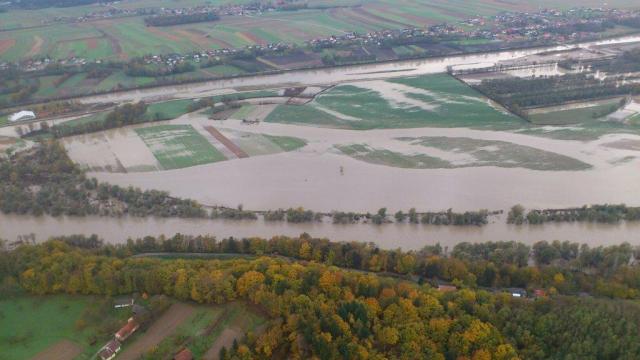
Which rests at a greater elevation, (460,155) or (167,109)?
(167,109)

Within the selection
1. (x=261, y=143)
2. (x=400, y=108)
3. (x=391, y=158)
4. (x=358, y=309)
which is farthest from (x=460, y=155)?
(x=358, y=309)

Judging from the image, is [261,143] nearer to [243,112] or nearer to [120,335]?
[243,112]

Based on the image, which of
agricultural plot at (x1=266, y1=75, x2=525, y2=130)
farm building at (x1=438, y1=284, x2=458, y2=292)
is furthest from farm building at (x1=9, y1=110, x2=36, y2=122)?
farm building at (x1=438, y1=284, x2=458, y2=292)

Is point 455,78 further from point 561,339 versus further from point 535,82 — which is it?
point 561,339

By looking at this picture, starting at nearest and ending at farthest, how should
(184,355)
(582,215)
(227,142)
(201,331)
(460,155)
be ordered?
(184,355)
(201,331)
(582,215)
(460,155)
(227,142)

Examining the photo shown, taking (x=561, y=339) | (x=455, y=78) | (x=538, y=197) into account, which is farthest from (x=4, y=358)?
(x=455, y=78)

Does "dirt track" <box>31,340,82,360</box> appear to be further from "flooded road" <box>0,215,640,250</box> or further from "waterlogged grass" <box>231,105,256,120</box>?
"waterlogged grass" <box>231,105,256,120</box>

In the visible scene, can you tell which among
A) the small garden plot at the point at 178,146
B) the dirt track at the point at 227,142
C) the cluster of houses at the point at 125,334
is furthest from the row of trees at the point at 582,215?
the small garden plot at the point at 178,146
